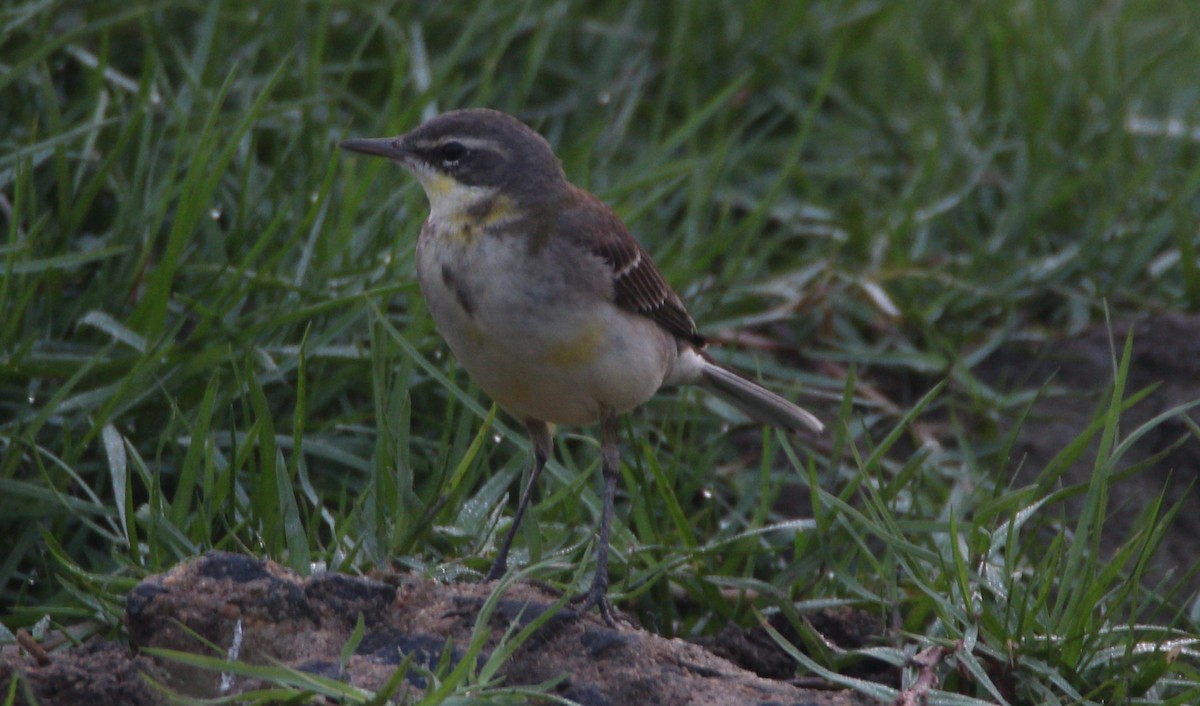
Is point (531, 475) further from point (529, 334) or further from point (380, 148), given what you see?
point (380, 148)

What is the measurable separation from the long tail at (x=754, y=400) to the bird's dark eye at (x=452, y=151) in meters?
1.19

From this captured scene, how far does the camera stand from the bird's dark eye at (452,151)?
4.52m

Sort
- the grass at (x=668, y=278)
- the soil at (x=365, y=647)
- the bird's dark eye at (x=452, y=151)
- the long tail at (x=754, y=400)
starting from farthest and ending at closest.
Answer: the long tail at (x=754, y=400) → the bird's dark eye at (x=452, y=151) → the grass at (x=668, y=278) → the soil at (x=365, y=647)

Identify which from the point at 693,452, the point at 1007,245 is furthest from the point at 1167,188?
the point at 693,452

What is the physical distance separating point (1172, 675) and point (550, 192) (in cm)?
223

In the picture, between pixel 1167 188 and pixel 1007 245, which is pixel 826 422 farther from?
pixel 1167 188

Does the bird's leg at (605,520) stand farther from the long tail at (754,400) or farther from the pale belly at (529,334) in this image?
the long tail at (754,400)

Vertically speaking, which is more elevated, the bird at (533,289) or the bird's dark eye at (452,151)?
the bird's dark eye at (452,151)

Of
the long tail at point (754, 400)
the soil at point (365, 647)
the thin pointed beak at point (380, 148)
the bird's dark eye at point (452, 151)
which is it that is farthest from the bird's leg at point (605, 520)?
the thin pointed beak at point (380, 148)

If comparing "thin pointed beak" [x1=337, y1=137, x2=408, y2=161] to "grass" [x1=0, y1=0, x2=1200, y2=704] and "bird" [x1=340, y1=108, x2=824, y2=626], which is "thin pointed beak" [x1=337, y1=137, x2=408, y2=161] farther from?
"grass" [x1=0, y1=0, x2=1200, y2=704]

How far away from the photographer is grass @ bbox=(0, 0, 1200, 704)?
422 cm

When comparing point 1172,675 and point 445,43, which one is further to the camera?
point 445,43

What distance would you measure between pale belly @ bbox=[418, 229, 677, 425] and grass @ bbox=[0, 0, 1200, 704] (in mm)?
383

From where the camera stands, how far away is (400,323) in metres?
5.47
